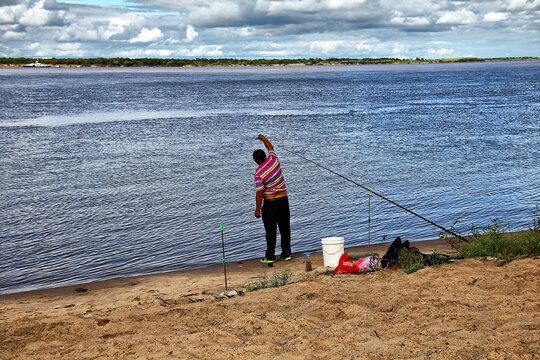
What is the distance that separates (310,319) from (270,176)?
11.3 feet

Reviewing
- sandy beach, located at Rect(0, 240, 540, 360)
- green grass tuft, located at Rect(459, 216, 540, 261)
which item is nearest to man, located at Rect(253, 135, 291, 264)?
sandy beach, located at Rect(0, 240, 540, 360)

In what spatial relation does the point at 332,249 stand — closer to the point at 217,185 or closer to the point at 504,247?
the point at 504,247

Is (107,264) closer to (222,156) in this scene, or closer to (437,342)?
(437,342)

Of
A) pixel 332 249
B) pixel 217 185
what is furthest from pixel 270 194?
pixel 217 185

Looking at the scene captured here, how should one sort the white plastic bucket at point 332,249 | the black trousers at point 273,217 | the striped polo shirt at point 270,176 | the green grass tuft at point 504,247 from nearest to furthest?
the green grass tuft at point 504,247, the white plastic bucket at point 332,249, the striped polo shirt at point 270,176, the black trousers at point 273,217

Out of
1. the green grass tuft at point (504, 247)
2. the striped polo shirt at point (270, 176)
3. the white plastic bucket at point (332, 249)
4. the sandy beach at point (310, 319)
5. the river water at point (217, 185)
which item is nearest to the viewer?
the sandy beach at point (310, 319)

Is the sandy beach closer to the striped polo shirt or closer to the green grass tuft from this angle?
the green grass tuft

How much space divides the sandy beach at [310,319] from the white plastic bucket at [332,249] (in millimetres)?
607

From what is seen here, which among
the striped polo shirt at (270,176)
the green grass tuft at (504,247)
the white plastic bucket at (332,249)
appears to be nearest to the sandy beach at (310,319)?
the green grass tuft at (504,247)

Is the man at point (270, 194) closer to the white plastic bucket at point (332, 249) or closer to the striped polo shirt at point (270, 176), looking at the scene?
the striped polo shirt at point (270, 176)

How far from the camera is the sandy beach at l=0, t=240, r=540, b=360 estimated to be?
4.86 metres

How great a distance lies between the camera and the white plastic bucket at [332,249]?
28.5ft

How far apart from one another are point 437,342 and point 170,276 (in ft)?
17.2

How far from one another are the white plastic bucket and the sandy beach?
61cm
